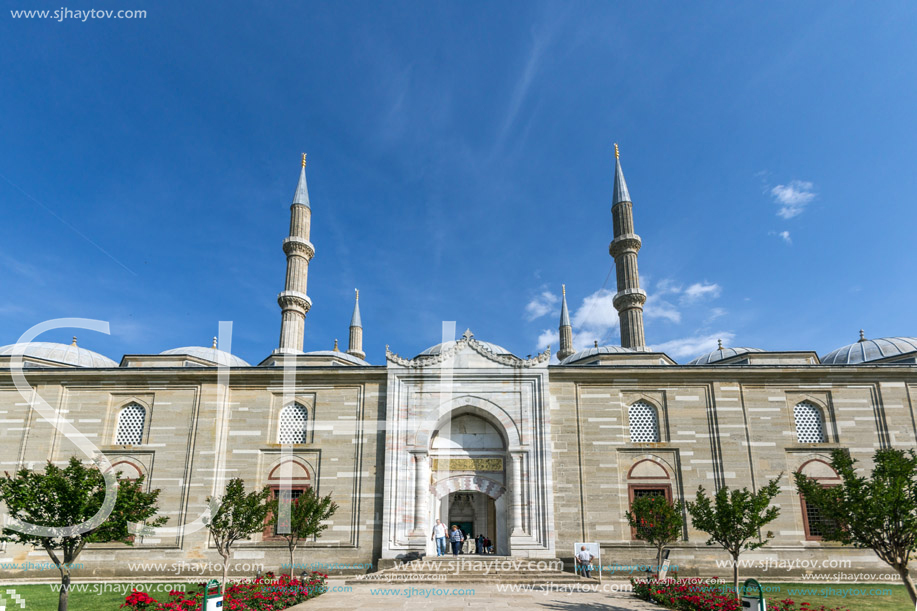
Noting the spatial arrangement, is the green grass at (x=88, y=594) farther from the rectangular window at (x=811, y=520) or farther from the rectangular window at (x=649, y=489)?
the rectangular window at (x=811, y=520)

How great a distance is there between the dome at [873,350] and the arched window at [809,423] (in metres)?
5.84

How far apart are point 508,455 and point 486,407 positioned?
169cm

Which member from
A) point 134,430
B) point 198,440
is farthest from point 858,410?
point 134,430

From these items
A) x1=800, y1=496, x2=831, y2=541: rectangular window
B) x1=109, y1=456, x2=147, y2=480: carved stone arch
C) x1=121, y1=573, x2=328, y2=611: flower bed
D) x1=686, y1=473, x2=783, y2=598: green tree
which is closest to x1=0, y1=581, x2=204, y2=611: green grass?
x1=121, y1=573, x2=328, y2=611: flower bed

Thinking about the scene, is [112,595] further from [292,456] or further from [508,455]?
[508,455]

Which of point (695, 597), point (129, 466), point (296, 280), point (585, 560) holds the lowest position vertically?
point (695, 597)

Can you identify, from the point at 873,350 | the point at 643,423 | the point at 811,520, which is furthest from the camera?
the point at 873,350

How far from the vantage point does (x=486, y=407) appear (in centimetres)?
1942

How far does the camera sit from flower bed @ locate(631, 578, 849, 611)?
11258mm

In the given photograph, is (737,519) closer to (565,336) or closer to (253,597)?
(253,597)

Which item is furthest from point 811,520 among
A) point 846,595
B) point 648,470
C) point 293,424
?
point 293,424

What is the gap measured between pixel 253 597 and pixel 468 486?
8.67 m

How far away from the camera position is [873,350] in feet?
77.0

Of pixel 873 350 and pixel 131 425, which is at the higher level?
pixel 873 350
